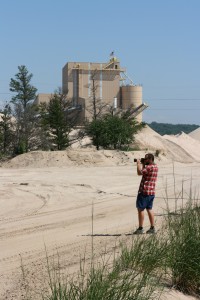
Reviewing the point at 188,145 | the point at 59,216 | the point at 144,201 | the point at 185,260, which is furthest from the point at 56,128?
the point at 185,260

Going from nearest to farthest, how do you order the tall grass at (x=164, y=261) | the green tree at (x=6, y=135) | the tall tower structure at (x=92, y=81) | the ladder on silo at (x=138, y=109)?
the tall grass at (x=164, y=261), the green tree at (x=6, y=135), the ladder on silo at (x=138, y=109), the tall tower structure at (x=92, y=81)

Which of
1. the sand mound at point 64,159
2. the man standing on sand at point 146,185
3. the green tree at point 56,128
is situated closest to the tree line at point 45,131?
the green tree at point 56,128

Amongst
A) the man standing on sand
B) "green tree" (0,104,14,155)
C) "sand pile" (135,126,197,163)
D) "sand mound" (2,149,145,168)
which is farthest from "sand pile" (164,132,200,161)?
the man standing on sand

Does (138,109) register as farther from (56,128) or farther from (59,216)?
(59,216)

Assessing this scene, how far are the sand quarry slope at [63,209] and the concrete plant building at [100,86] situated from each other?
20.8 metres

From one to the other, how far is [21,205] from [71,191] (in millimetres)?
4165

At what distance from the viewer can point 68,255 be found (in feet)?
31.4

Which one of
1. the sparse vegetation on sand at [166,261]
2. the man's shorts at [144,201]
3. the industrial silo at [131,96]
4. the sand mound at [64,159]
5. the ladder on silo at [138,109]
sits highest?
the industrial silo at [131,96]

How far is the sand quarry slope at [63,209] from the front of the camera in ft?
28.3

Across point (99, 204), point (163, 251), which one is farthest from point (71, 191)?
point (163, 251)

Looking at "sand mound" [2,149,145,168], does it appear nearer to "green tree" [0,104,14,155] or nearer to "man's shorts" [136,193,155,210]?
"green tree" [0,104,14,155]

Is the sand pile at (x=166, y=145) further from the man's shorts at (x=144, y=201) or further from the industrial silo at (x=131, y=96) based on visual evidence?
the man's shorts at (x=144, y=201)

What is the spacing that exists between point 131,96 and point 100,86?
12.0 ft

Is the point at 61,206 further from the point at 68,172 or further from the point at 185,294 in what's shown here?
the point at 68,172
